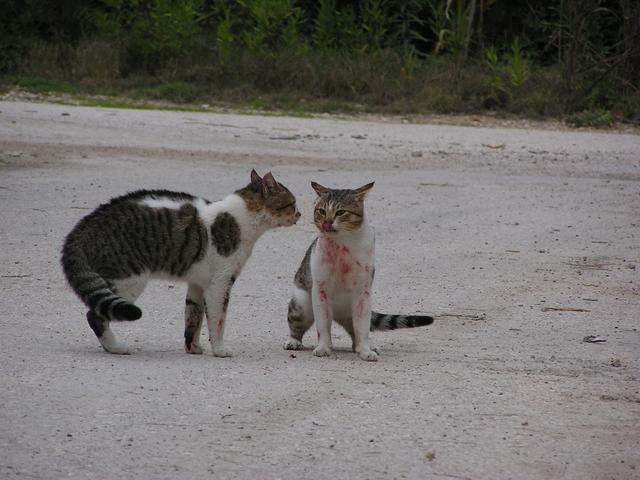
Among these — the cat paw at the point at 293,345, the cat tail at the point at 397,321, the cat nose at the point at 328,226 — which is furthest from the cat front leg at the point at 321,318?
the cat tail at the point at 397,321

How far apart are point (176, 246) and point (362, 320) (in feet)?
4.32

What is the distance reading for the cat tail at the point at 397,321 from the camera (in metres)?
7.64

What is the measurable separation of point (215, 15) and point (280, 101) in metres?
6.04

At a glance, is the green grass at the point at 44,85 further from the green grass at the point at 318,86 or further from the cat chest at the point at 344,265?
the cat chest at the point at 344,265

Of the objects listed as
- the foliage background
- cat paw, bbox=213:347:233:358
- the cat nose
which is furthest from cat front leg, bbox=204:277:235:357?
the foliage background

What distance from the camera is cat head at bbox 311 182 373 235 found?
752 cm

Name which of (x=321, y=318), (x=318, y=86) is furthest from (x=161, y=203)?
(x=318, y=86)

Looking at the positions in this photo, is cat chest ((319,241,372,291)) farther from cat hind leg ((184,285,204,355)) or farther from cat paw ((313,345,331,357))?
cat hind leg ((184,285,204,355))

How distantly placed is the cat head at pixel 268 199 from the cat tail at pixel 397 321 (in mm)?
929

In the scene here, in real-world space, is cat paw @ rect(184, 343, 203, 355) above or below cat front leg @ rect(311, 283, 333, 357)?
below

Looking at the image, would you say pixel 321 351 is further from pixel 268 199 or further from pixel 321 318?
pixel 268 199

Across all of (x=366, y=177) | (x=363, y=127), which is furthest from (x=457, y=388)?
(x=363, y=127)

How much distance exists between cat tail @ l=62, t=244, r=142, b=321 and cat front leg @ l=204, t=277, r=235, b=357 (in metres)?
0.65

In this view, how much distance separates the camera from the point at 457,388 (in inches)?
253
